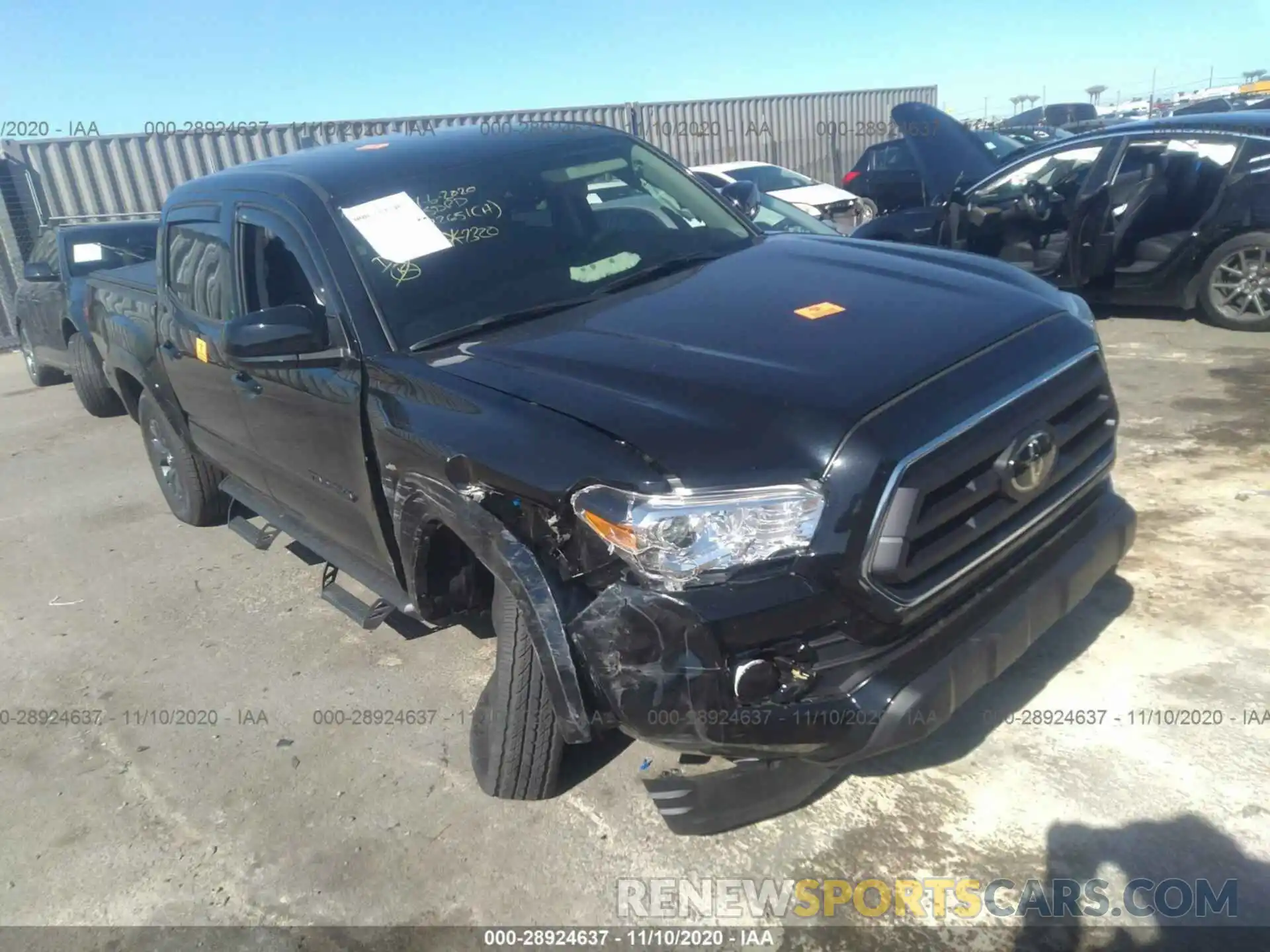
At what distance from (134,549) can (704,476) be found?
172 inches

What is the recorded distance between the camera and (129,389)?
5.63m

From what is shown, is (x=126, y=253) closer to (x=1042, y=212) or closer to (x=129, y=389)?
(x=129, y=389)

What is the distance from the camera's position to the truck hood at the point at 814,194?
1216cm

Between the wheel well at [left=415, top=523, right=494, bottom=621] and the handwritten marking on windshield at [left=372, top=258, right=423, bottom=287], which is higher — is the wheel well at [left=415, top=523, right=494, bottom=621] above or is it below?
below

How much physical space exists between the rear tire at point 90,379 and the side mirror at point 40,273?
20.2 inches

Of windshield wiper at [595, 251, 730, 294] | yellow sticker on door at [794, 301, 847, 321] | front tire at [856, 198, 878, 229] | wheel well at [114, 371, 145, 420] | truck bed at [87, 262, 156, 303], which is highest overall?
windshield wiper at [595, 251, 730, 294]

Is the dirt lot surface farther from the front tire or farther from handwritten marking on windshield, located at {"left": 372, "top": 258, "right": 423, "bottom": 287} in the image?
the front tire

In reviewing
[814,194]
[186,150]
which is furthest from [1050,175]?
[186,150]

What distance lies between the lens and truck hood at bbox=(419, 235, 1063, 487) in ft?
7.02

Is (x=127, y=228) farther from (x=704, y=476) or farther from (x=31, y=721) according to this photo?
(x=704, y=476)

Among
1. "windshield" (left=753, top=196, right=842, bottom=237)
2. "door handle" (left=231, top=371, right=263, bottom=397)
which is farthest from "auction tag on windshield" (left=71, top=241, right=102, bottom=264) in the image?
"windshield" (left=753, top=196, right=842, bottom=237)

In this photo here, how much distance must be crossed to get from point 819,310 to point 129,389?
4.57 meters

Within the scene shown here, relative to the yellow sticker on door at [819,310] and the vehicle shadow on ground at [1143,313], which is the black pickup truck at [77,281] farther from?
the vehicle shadow on ground at [1143,313]

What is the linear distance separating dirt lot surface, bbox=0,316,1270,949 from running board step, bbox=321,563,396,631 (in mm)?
356
